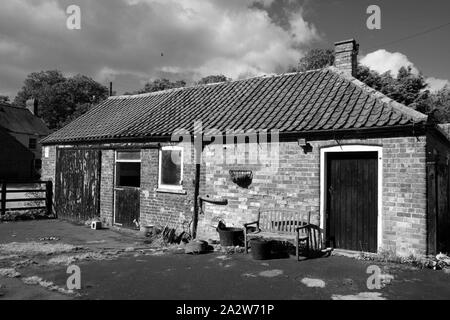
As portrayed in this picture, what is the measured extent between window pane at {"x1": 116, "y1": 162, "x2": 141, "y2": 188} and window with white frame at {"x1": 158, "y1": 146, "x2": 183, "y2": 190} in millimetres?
1367

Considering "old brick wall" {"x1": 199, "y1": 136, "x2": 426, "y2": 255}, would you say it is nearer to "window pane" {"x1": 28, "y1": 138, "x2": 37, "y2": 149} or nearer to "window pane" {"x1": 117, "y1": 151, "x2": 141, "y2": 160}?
"window pane" {"x1": 117, "y1": 151, "x2": 141, "y2": 160}

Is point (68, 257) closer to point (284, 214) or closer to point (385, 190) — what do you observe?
point (284, 214)

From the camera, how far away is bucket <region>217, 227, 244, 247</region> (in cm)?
946

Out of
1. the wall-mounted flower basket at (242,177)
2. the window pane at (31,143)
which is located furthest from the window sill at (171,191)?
the window pane at (31,143)

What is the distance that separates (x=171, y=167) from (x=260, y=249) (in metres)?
4.47

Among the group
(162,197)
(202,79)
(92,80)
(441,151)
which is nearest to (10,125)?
(202,79)


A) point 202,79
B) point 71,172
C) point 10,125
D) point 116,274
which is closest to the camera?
point 116,274

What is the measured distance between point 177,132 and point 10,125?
37.0 meters

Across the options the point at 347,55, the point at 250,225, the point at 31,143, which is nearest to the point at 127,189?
the point at 250,225

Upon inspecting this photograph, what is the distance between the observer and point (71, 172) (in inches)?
586

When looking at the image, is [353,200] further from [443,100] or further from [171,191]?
[443,100]

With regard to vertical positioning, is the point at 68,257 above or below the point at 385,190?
below

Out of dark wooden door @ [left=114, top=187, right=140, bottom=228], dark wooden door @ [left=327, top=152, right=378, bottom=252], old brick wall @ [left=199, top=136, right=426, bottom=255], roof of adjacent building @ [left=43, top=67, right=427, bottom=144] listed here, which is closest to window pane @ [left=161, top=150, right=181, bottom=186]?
roof of adjacent building @ [left=43, top=67, right=427, bottom=144]

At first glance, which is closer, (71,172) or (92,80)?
(71,172)
